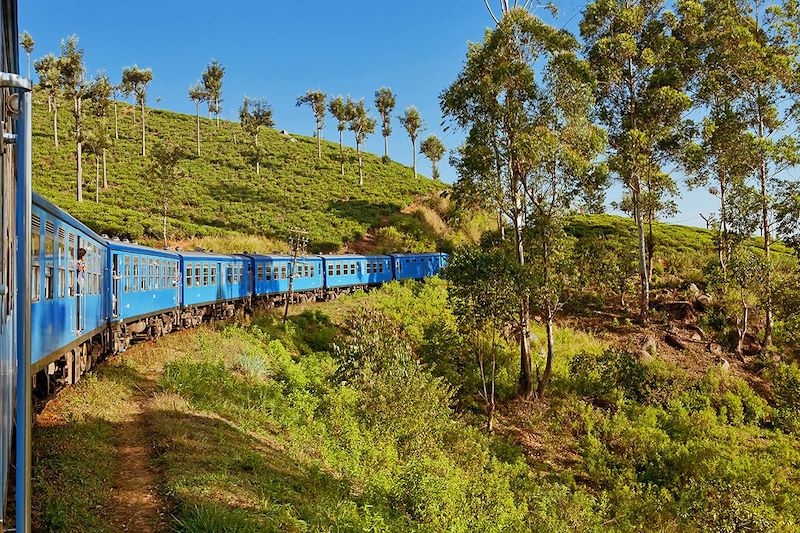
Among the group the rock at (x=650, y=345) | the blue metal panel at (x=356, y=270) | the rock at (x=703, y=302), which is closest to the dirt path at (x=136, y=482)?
the blue metal panel at (x=356, y=270)

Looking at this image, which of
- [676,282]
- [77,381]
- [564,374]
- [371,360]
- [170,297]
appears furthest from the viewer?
[676,282]

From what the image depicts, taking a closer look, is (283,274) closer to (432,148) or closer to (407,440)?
(407,440)

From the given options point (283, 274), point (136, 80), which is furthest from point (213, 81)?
point (283, 274)

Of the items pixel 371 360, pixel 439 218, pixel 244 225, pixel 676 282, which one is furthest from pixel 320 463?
pixel 439 218

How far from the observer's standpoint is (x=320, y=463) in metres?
10.6

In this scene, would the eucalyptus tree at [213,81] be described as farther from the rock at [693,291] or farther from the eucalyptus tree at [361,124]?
the rock at [693,291]

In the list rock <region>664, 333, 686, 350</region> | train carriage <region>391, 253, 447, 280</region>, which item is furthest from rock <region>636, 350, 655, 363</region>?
train carriage <region>391, 253, 447, 280</region>

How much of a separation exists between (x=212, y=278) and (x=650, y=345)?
1860cm

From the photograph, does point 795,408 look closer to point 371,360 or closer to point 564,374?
point 564,374

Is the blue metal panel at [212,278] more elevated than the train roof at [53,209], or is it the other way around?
the train roof at [53,209]

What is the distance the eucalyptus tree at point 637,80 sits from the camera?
25266mm

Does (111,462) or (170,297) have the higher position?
(170,297)

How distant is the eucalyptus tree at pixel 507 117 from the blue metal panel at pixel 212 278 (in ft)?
32.6

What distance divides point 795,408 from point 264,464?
2049 centimetres
